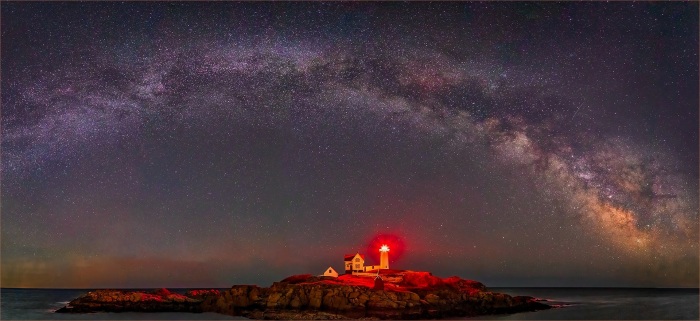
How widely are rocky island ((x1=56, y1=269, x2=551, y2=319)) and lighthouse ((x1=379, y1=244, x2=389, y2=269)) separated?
1.16 metres

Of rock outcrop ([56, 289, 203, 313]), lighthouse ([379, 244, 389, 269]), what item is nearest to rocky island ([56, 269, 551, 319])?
rock outcrop ([56, 289, 203, 313])

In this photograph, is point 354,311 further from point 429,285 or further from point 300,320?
point 429,285

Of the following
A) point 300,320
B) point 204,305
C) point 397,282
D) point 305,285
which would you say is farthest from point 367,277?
point 300,320

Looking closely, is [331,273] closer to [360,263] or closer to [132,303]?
[360,263]

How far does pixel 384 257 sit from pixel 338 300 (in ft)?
60.4

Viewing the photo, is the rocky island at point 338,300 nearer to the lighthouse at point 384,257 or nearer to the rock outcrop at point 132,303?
the rock outcrop at point 132,303

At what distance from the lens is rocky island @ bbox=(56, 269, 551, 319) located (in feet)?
191

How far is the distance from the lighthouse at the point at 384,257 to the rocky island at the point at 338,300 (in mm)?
1157

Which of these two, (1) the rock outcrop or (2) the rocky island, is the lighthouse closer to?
(2) the rocky island

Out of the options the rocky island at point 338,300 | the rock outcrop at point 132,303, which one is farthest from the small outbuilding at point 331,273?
the rock outcrop at point 132,303

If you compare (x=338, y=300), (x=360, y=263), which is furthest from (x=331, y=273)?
(x=338, y=300)

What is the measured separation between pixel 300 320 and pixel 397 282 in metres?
21.3

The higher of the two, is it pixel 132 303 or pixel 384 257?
pixel 384 257

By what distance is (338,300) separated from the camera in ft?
196
